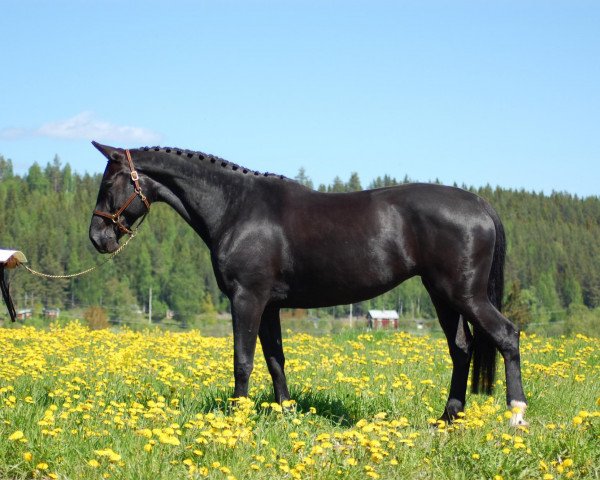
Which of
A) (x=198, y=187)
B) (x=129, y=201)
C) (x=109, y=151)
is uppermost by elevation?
(x=109, y=151)

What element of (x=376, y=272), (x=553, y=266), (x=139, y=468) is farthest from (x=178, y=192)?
(x=553, y=266)

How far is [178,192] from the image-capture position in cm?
827

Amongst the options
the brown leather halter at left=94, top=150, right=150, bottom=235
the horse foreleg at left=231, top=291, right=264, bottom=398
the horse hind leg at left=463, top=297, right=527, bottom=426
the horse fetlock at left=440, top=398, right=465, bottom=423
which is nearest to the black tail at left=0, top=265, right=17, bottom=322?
the brown leather halter at left=94, top=150, right=150, bottom=235

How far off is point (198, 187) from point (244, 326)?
1517 millimetres

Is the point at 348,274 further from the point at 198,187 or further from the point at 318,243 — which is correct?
the point at 198,187

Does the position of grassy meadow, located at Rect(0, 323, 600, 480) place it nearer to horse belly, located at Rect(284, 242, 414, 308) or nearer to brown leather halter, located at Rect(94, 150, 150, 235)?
horse belly, located at Rect(284, 242, 414, 308)

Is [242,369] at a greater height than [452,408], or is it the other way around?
[242,369]

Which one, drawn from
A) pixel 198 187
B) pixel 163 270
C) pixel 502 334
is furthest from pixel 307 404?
pixel 163 270

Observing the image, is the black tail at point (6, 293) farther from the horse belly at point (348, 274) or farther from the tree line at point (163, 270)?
the tree line at point (163, 270)

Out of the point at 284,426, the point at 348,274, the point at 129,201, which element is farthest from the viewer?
the point at 129,201

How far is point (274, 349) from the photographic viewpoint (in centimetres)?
834

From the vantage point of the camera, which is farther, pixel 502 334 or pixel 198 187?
pixel 198 187

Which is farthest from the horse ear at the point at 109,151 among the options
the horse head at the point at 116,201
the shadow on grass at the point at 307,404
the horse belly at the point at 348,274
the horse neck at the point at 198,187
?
the shadow on grass at the point at 307,404

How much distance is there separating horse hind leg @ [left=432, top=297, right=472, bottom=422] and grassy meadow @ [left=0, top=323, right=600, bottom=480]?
0.26m
